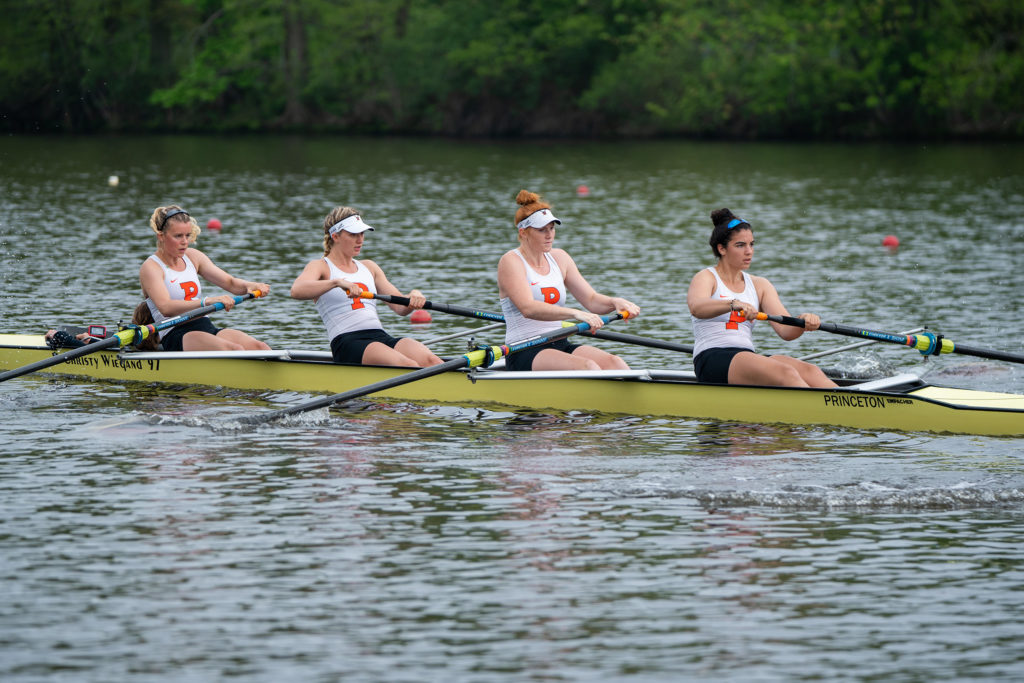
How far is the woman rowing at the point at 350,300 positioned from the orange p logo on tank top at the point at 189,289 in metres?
1.28

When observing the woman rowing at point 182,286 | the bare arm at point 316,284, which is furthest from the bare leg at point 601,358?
the woman rowing at point 182,286

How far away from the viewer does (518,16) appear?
59656mm

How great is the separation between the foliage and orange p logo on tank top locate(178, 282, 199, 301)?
→ 39.9m

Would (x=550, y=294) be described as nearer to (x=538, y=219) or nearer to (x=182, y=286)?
(x=538, y=219)

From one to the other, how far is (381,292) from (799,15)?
43516mm

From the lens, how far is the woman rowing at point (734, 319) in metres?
10.9

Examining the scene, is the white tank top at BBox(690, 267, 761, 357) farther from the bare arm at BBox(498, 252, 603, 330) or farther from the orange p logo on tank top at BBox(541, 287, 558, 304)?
the orange p logo on tank top at BBox(541, 287, 558, 304)

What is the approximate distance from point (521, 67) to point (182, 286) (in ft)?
152

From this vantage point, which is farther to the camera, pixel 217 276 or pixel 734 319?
pixel 217 276

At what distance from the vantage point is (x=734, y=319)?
441 inches

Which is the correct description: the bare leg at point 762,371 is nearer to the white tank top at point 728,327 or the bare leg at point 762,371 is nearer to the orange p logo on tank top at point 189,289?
the white tank top at point 728,327

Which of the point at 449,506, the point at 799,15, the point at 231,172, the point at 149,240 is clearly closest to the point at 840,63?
the point at 799,15

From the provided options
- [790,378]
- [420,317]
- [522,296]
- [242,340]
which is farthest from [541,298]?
[420,317]

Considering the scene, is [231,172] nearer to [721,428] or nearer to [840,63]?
[840,63]
